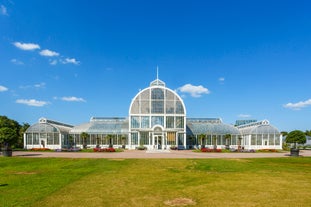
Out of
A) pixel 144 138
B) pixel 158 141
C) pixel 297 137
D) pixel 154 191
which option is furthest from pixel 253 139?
pixel 154 191

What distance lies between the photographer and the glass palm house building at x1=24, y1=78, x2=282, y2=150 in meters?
57.4

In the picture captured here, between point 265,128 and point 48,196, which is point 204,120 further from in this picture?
point 48,196

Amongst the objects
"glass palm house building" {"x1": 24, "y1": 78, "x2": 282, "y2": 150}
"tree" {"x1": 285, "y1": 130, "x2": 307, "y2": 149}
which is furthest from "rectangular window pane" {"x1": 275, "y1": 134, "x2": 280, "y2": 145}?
"tree" {"x1": 285, "y1": 130, "x2": 307, "y2": 149}

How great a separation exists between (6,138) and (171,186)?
3073cm

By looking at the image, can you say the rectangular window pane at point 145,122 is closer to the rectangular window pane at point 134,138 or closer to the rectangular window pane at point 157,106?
the rectangular window pane at point 157,106

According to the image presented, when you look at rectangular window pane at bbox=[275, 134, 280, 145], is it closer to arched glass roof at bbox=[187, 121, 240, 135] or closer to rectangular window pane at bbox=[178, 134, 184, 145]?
arched glass roof at bbox=[187, 121, 240, 135]

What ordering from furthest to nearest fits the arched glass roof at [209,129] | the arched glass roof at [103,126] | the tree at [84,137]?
the arched glass roof at [209,129]
the arched glass roof at [103,126]
the tree at [84,137]

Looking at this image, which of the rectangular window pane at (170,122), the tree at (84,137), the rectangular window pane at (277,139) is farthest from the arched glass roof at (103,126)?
the rectangular window pane at (277,139)

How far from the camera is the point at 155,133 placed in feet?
186

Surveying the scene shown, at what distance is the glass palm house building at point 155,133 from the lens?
2260 inches

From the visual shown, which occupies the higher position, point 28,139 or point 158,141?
point 28,139

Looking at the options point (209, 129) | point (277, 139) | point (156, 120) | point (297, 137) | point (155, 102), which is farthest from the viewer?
point (209, 129)

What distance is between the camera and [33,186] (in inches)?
498

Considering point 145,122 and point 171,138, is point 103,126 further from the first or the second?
point 171,138
